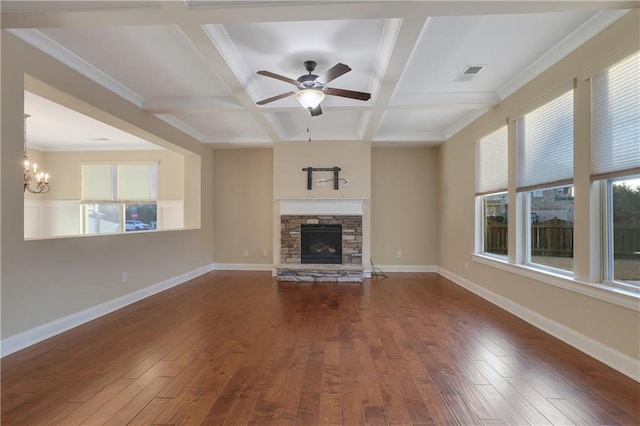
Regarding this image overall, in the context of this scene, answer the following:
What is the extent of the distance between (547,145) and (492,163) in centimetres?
113

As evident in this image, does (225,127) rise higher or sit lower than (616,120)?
higher

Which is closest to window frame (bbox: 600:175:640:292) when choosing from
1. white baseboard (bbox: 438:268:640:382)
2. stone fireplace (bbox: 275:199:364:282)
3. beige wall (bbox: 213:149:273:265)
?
white baseboard (bbox: 438:268:640:382)

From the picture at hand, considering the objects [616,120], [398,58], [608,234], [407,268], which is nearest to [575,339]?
[608,234]

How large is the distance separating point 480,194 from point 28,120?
723 centimetres

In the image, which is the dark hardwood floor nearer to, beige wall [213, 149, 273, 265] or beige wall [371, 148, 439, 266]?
beige wall [371, 148, 439, 266]

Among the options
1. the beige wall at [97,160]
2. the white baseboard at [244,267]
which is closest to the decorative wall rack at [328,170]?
the white baseboard at [244,267]

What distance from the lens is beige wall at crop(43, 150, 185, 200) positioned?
673cm

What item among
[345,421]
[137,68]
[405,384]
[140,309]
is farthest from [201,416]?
[137,68]

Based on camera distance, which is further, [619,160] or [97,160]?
[97,160]

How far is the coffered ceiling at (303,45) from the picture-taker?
2205 millimetres

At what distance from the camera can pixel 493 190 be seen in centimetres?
430

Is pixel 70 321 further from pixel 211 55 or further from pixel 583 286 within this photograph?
pixel 583 286

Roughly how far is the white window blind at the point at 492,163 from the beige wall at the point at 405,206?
72.1 inches

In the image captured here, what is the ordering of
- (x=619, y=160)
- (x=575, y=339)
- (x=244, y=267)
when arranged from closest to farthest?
(x=619, y=160), (x=575, y=339), (x=244, y=267)
